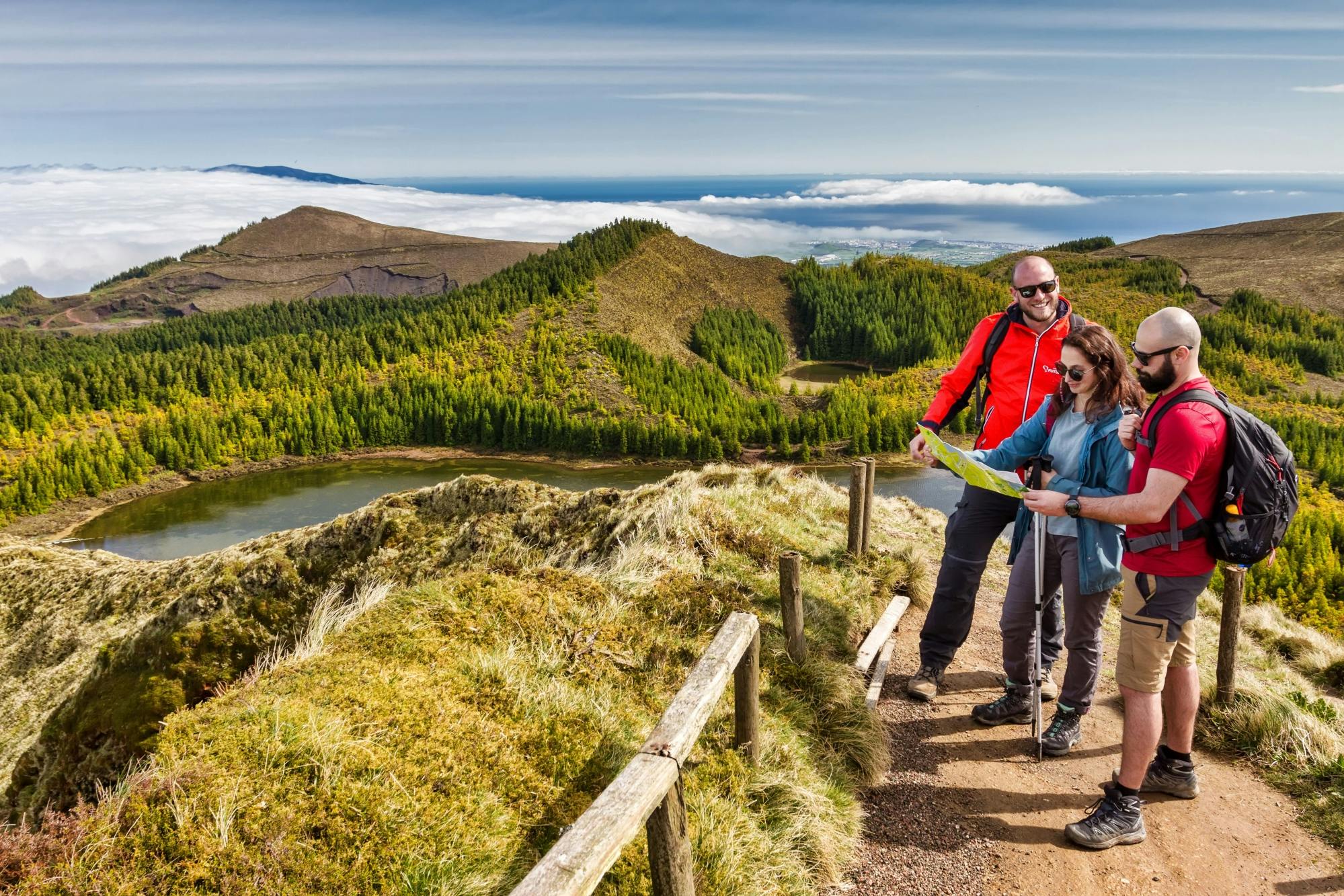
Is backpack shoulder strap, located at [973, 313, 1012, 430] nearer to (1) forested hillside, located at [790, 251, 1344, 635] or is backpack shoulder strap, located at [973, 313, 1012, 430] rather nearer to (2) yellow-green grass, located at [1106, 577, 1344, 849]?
(2) yellow-green grass, located at [1106, 577, 1344, 849]

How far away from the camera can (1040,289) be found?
6.39 m

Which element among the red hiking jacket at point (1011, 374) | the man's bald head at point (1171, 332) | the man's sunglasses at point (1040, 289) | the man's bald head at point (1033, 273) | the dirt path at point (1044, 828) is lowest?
the dirt path at point (1044, 828)

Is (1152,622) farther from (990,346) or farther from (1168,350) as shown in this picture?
(990,346)

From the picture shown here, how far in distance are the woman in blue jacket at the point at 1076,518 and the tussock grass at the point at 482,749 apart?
1599 millimetres

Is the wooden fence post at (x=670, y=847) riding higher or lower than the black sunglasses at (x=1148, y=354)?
lower

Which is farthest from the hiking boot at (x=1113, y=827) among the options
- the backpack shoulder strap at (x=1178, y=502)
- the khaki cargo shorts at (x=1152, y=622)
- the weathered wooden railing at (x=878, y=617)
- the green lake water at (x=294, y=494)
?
the green lake water at (x=294, y=494)

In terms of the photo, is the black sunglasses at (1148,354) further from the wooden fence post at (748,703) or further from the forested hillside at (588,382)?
the forested hillside at (588,382)

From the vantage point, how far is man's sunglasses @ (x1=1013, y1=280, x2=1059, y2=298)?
6.38 m

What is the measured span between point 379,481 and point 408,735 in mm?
83300

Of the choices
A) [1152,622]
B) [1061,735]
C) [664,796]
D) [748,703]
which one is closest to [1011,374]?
[1152,622]

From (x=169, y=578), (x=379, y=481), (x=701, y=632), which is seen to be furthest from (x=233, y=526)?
(x=701, y=632)

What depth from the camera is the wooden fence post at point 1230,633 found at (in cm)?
721

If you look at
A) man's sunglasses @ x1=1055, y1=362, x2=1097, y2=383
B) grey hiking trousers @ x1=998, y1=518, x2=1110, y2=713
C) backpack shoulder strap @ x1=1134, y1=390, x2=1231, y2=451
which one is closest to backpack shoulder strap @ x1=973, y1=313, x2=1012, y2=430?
man's sunglasses @ x1=1055, y1=362, x2=1097, y2=383

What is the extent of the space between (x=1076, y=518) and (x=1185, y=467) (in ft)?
3.64
